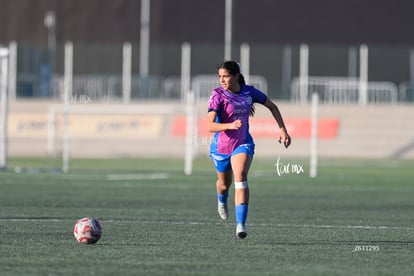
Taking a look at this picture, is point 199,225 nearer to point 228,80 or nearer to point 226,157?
point 226,157

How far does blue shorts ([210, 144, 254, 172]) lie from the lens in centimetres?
1416

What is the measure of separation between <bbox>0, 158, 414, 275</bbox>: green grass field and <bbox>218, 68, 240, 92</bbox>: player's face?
5.53 feet

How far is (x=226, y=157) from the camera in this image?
14391 mm

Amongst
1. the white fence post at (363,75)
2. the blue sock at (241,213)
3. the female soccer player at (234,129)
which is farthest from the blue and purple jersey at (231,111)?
the white fence post at (363,75)

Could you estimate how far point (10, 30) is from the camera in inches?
1825

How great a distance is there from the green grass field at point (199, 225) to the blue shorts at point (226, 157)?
78 centimetres

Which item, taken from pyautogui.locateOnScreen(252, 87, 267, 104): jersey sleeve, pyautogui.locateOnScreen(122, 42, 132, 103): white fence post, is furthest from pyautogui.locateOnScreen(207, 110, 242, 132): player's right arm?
pyautogui.locateOnScreen(122, 42, 132, 103): white fence post

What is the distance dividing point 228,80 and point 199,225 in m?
2.45

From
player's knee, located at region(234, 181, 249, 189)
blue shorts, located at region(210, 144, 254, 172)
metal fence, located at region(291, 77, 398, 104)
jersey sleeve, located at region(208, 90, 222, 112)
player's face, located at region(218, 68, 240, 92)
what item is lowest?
player's knee, located at region(234, 181, 249, 189)

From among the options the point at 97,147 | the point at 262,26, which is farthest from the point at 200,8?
the point at 97,147

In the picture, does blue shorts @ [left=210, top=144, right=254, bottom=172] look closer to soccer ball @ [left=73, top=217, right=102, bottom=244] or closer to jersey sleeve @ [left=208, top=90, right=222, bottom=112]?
jersey sleeve @ [left=208, top=90, right=222, bottom=112]

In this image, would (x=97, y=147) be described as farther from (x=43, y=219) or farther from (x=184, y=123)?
(x=43, y=219)

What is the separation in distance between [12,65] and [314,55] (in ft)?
32.4

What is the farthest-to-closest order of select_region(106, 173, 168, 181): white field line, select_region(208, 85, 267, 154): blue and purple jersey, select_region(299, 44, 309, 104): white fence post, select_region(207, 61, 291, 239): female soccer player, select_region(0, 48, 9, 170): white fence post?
select_region(299, 44, 309, 104): white fence post < select_region(0, 48, 9, 170): white fence post < select_region(106, 173, 168, 181): white field line < select_region(208, 85, 267, 154): blue and purple jersey < select_region(207, 61, 291, 239): female soccer player
